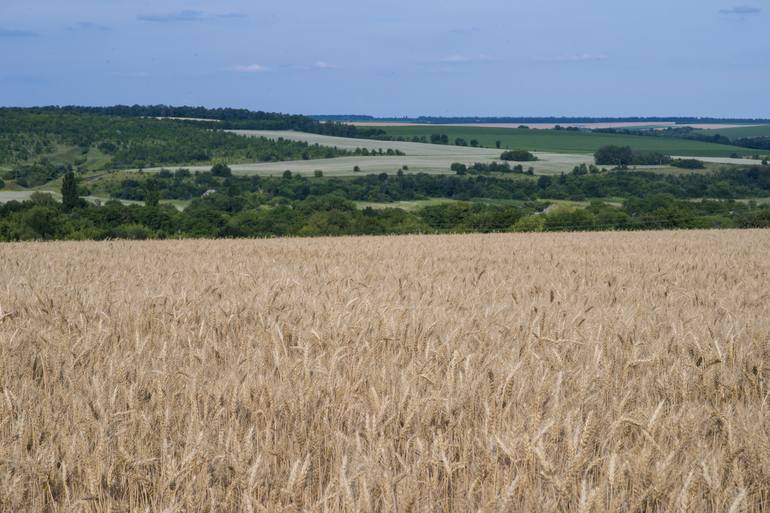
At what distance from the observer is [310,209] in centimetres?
7175

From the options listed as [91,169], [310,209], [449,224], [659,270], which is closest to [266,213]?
[310,209]

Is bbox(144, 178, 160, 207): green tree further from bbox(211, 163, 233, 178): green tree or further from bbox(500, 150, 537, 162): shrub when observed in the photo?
bbox(500, 150, 537, 162): shrub

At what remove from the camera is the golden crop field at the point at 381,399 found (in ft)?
8.38

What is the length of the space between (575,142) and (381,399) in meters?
173

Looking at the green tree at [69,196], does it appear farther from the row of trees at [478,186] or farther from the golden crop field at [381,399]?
the golden crop field at [381,399]

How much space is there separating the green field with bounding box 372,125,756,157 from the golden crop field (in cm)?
13931

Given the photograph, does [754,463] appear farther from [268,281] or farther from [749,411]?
[268,281]

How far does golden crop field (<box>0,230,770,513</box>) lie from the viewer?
8.38 feet

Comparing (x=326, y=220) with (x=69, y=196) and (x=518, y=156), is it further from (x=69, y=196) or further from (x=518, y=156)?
(x=518, y=156)

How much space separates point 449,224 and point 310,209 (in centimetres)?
1550

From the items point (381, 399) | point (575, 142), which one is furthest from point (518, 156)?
point (381, 399)

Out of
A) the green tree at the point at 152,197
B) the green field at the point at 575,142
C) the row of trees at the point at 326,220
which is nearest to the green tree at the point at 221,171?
the green tree at the point at 152,197

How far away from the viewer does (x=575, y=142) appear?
557 ft

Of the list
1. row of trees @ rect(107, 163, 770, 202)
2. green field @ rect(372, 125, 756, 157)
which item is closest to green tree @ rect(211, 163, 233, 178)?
row of trees @ rect(107, 163, 770, 202)
